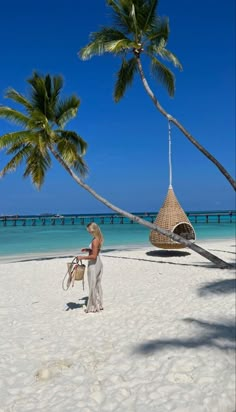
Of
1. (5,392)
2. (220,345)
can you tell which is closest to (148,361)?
(220,345)

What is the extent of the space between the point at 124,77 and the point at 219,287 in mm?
7447

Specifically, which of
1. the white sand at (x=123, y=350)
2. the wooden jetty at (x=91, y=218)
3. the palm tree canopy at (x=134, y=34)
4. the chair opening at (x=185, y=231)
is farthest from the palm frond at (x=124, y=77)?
the wooden jetty at (x=91, y=218)

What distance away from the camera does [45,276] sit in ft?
34.1

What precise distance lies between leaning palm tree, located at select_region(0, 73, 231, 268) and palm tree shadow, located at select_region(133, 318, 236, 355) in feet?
19.5

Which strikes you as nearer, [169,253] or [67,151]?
[67,151]

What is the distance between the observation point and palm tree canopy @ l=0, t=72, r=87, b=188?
11.0 meters

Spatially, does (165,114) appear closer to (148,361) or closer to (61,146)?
(61,146)

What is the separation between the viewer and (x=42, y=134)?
11.0 metres

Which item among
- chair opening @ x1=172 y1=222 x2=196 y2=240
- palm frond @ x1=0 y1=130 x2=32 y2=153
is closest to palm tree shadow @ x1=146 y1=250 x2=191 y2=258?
chair opening @ x1=172 y1=222 x2=196 y2=240

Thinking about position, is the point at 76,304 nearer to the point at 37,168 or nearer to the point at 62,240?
the point at 37,168

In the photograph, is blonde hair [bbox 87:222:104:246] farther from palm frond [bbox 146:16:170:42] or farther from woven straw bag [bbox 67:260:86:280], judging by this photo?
palm frond [bbox 146:16:170:42]

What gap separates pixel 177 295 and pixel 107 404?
3959 millimetres

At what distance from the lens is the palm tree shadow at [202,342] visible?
4.26 m

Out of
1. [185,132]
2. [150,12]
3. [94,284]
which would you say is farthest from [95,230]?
[150,12]
